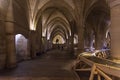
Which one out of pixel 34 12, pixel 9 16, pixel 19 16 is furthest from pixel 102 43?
pixel 9 16

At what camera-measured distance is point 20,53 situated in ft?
63.9

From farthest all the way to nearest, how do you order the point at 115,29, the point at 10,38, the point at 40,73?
the point at 10,38
the point at 40,73
the point at 115,29

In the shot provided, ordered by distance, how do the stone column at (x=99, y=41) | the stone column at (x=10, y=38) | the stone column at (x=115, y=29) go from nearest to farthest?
the stone column at (x=115, y=29), the stone column at (x=10, y=38), the stone column at (x=99, y=41)

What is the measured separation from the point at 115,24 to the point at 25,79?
15.3ft

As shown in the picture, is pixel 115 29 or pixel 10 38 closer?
pixel 115 29

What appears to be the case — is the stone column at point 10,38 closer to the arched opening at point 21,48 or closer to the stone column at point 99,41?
the arched opening at point 21,48

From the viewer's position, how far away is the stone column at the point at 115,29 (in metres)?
7.89

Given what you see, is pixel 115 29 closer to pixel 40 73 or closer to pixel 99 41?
pixel 40 73

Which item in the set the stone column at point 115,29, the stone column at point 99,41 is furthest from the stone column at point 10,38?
the stone column at point 99,41

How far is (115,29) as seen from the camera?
8.03 m

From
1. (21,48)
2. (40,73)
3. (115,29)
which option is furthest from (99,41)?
(115,29)

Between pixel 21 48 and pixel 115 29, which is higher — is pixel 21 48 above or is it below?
below

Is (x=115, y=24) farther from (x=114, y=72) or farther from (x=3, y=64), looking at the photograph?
(x=3, y=64)

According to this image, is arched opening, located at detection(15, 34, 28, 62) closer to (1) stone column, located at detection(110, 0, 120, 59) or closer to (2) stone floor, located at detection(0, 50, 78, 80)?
(2) stone floor, located at detection(0, 50, 78, 80)
